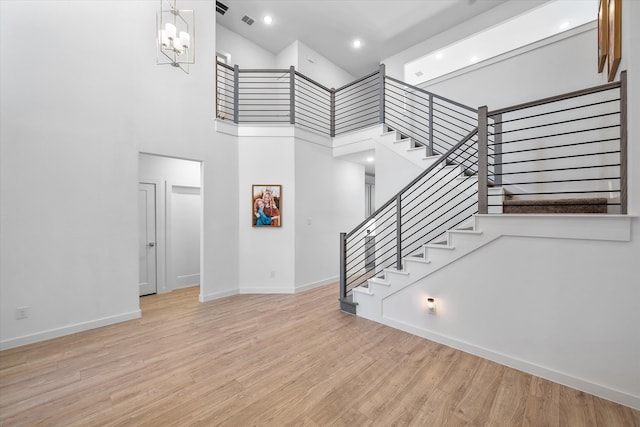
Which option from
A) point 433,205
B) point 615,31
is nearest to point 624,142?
Result: point 615,31

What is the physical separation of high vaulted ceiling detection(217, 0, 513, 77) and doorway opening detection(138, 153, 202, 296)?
340cm

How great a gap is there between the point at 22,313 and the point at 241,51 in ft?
20.4

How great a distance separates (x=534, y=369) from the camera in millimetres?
2441

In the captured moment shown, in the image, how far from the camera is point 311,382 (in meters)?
2.36

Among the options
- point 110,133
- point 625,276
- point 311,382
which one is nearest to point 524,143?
point 625,276

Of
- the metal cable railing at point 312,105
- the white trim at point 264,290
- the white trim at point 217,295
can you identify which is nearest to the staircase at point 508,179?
the white trim at point 264,290

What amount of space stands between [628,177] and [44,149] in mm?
5999

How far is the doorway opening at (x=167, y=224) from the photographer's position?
510 cm

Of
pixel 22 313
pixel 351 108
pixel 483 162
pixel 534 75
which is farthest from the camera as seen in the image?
pixel 351 108

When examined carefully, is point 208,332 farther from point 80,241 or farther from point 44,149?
point 44,149

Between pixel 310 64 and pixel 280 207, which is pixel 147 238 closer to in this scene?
pixel 280 207

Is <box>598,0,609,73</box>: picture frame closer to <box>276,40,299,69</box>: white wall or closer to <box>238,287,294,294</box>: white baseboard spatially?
<box>276,40,299,69</box>: white wall

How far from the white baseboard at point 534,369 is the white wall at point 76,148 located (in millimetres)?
4203

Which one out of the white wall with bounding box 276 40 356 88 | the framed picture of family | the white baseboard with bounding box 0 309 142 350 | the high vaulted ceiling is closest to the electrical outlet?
the white baseboard with bounding box 0 309 142 350
